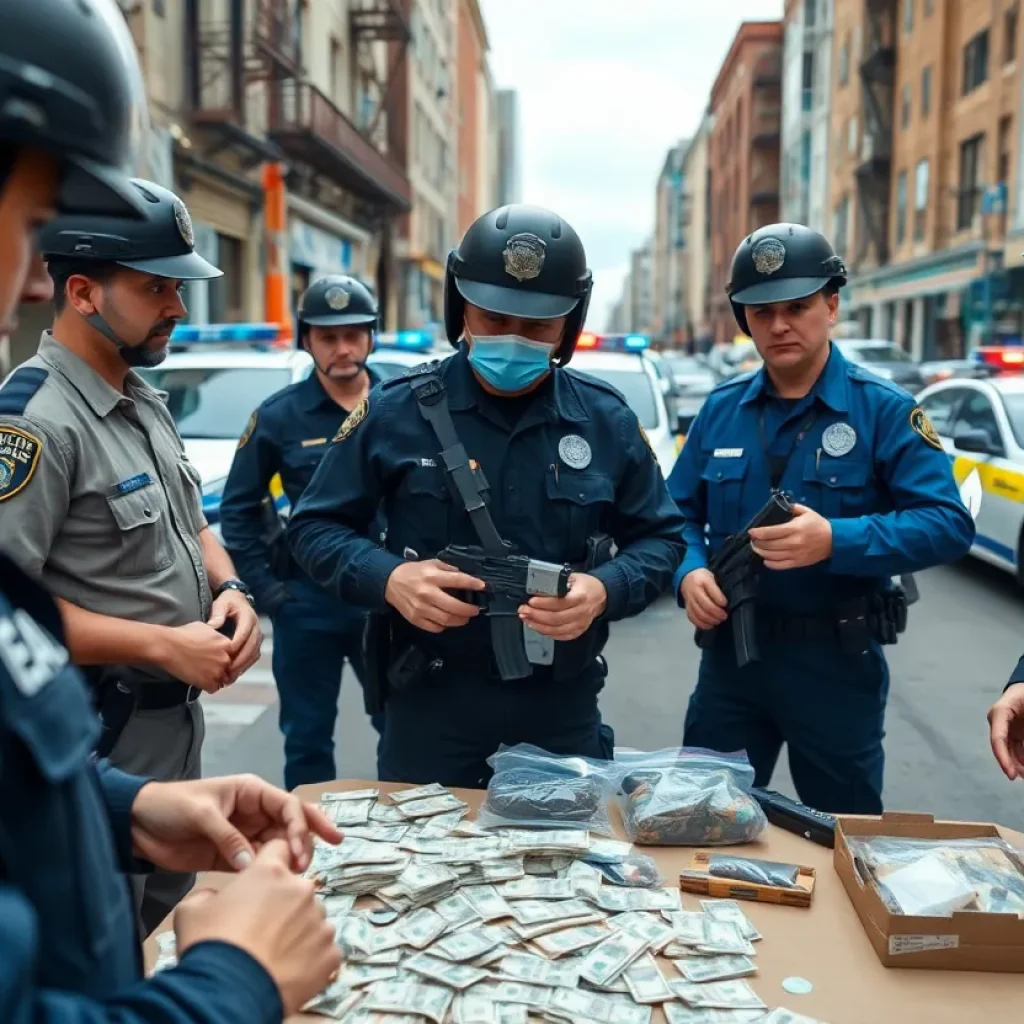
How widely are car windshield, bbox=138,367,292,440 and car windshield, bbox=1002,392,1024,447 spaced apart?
17.5ft

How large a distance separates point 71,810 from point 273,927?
211mm

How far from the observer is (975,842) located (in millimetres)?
2059

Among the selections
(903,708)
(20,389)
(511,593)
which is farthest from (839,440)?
(903,708)

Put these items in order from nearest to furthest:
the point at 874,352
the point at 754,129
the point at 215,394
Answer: the point at 215,394, the point at 874,352, the point at 754,129

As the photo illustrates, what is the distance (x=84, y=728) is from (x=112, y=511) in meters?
1.40

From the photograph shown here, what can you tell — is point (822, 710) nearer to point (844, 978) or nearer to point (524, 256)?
Answer: point (844, 978)

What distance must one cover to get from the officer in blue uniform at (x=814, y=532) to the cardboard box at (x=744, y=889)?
2.82ft

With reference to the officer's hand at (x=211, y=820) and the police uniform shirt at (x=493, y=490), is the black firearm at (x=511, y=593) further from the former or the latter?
the officer's hand at (x=211, y=820)

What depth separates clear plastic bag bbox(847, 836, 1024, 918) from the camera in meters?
1.75

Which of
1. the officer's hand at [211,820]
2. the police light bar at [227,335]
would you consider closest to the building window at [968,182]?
the police light bar at [227,335]

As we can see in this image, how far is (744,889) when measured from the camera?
6.31 ft

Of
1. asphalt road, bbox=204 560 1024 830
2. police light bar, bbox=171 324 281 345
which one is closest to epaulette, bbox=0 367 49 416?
asphalt road, bbox=204 560 1024 830

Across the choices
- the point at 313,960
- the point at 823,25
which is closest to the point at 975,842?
the point at 313,960

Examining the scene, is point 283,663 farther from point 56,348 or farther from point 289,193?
point 289,193
